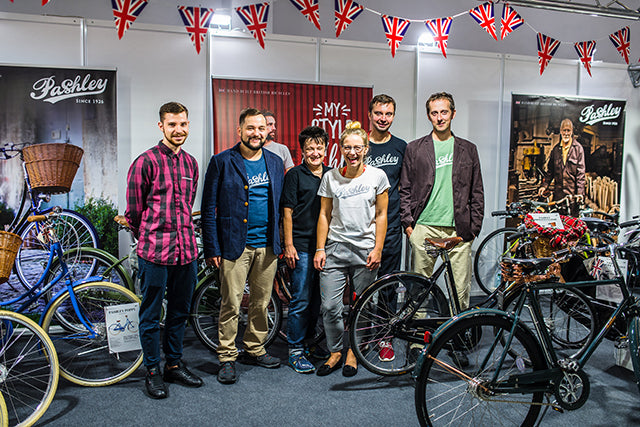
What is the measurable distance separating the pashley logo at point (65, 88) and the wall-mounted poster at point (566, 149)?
3.91 meters

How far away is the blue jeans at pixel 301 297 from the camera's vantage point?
9.87 ft

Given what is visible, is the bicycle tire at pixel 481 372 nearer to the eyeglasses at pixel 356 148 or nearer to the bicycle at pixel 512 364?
the bicycle at pixel 512 364

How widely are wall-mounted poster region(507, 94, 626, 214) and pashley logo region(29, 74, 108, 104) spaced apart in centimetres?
391

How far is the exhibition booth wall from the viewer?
3.80m

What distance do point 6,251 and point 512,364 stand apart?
2.71 m

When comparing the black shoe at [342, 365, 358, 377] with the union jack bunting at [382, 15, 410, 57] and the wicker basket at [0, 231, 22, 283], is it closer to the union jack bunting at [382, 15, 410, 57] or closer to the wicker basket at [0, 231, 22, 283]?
the wicker basket at [0, 231, 22, 283]

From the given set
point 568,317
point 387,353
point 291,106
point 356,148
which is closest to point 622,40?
point 568,317

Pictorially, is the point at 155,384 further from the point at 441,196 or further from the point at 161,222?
the point at 441,196

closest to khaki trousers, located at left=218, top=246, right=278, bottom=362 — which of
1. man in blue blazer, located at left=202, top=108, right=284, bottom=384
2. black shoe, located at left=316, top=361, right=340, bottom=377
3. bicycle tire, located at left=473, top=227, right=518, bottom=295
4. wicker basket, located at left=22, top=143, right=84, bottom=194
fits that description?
man in blue blazer, located at left=202, top=108, right=284, bottom=384

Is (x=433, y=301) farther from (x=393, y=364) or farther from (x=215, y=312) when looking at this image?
(x=215, y=312)

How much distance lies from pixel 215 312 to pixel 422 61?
3087 millimetres

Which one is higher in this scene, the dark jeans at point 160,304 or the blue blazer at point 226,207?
the blue blazer at point 226,207

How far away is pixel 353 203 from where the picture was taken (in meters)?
2.85

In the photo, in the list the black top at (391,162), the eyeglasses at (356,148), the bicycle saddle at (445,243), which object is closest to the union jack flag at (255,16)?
the black top at (391,162)
